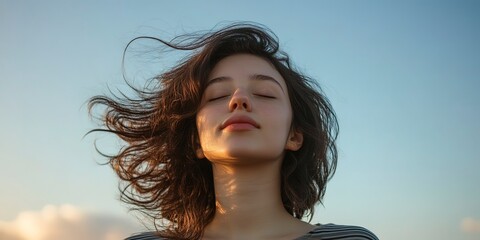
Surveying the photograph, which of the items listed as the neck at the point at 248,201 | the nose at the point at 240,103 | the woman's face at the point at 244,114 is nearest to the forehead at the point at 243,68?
the woman's face at the point at 244,114

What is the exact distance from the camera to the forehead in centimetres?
452

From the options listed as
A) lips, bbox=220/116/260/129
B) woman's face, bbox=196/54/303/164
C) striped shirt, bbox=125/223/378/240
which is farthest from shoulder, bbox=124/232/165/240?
lips, bbox=220/116/260/129

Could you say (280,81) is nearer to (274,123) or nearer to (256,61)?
(256,61)

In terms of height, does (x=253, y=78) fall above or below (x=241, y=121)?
above

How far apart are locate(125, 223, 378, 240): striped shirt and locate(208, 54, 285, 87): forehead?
121cm

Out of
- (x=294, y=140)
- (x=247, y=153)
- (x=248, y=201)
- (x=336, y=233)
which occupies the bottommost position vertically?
(x=336, y=233)

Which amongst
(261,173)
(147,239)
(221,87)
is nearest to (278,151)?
(261,173)

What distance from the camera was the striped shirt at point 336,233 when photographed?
4.12 meters

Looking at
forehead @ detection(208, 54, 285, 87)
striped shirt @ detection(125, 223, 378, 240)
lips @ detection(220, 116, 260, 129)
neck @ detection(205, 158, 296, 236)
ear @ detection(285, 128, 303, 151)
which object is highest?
forehead @ detection(208, 54, 285, 87)

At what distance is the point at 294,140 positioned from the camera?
475cm

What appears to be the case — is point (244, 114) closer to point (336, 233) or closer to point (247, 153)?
point (247, 153)

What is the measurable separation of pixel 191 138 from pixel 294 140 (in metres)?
0.85

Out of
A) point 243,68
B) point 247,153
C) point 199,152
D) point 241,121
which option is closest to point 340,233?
point 247,153

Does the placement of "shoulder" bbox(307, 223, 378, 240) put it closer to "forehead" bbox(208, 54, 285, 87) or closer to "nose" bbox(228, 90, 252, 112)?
"nose" bbox(228, 90, 252, 112)
